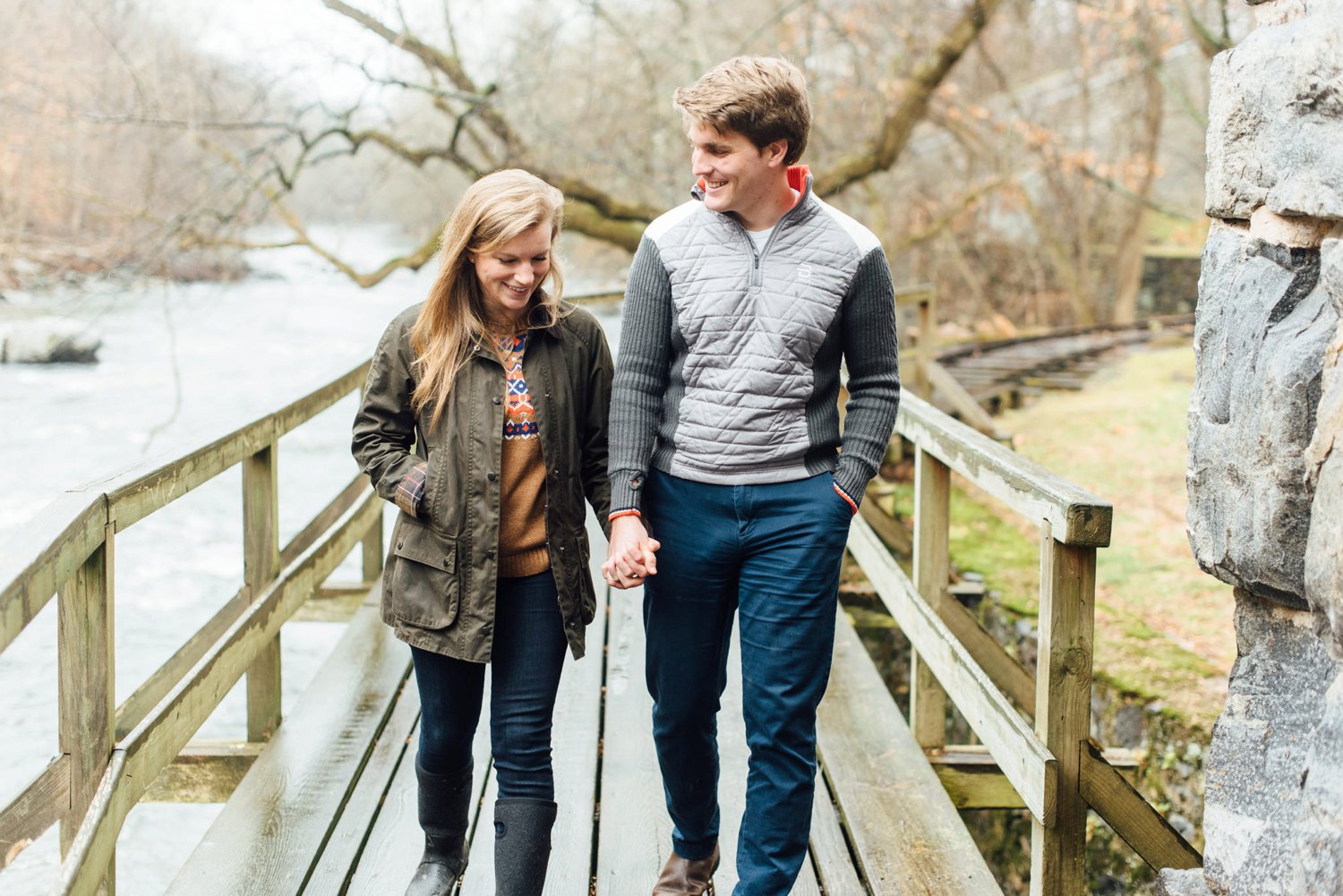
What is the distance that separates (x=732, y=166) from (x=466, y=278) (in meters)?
0.58

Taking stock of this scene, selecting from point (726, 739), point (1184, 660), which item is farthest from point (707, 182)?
point (1184, 660)

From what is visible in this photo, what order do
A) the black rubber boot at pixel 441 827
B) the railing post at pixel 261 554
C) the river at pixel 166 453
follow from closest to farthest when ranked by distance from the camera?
the black rubber boot at pixel 441 827
the railing post at pixel 261 554
the river at pixel 166 453

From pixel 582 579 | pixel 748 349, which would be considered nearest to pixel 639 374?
pixel 748 349

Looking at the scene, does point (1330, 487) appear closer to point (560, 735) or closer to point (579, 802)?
point (579, 802)

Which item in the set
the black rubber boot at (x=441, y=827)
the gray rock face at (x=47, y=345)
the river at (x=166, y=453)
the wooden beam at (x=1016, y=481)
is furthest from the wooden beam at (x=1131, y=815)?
the gray rock face at (x=47, y=345)

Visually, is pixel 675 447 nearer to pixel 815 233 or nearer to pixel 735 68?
pixel 815 233

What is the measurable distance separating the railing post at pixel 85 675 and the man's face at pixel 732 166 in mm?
1325

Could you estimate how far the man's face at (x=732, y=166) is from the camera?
102 inches

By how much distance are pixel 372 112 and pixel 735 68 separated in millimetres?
7579

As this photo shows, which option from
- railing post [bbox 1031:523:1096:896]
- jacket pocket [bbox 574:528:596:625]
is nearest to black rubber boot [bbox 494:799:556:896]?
jacket pocket [bbox 574:528:596:625]

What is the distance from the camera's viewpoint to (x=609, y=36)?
12695 millimetres

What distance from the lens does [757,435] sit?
8.79ft

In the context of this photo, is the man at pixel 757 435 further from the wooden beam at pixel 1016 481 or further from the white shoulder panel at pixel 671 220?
the wooden beam at pixel 1016 481

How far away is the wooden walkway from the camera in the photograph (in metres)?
3.27
